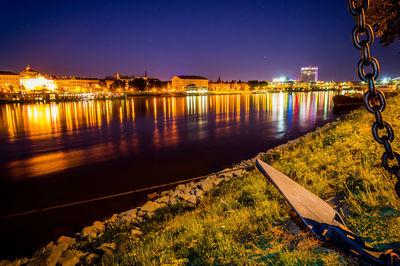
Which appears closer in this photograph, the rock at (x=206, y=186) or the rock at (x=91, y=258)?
the rock at (x=91, y=258)

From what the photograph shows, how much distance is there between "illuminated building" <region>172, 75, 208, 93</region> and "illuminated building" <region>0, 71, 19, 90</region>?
102m

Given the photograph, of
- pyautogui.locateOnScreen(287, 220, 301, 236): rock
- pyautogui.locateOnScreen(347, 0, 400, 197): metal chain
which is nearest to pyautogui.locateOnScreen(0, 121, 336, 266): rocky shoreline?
pyautogui.locateOnScreen(287, 220, 301, 236): rock

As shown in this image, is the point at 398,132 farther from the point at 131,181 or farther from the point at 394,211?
the point at 131,181

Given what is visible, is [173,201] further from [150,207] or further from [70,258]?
[70,258]

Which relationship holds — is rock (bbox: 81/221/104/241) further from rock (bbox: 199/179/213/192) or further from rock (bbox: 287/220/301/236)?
rock (bbox: 287/220/301/236)

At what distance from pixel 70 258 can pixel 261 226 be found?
15.2ft

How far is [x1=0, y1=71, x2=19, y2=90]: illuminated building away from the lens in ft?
437

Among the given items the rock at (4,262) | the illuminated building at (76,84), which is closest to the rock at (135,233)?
the rock at (4,262)

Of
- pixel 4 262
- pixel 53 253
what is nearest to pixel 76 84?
pixel 4 262

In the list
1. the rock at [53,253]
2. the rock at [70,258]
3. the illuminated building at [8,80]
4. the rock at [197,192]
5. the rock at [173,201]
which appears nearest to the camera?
the rock at [70,258]

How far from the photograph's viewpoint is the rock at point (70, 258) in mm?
5216

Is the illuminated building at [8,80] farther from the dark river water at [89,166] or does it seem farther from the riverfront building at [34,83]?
the dark river water at [89,166]

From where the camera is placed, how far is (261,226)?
158 inches

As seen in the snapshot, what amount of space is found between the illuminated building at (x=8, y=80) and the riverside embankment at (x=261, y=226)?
167 meters
